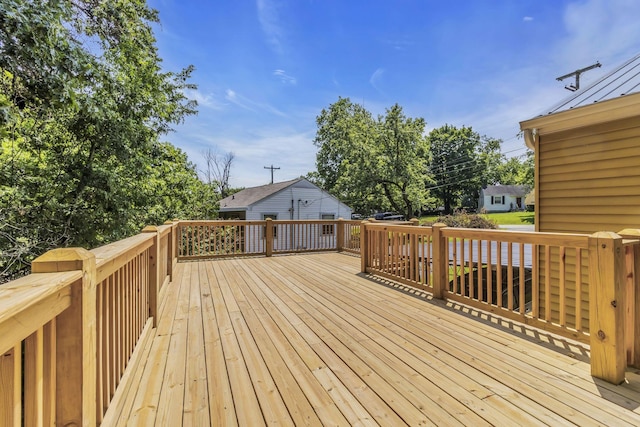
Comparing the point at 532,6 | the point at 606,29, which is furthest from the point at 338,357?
the point at 606,29

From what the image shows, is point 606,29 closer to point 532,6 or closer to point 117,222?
point 532,6

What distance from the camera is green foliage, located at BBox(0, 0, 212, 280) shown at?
4184 mm

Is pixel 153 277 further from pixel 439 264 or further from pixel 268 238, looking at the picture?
pixel 268 238

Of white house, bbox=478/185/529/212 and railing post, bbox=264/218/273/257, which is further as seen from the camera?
white house, bbox=478/185/529/212

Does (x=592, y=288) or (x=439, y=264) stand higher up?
(x=592, y=288)

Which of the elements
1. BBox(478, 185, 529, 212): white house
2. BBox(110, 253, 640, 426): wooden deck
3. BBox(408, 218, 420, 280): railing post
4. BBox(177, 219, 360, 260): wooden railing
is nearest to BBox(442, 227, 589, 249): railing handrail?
BBox(408, 218, 420, 280): railing post

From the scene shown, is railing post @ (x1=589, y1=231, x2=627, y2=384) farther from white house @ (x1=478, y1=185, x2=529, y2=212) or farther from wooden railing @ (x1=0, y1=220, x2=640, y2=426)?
white house @ (x1=478, y1=185, x2=529, y2=212)

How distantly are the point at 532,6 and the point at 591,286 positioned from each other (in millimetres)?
8420

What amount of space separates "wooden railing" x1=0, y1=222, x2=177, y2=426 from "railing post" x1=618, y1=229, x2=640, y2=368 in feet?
10.4

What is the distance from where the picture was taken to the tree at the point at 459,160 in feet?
121

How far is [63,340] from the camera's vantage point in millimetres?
1083

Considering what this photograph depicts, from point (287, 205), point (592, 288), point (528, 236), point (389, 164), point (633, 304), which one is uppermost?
point (389, 164)

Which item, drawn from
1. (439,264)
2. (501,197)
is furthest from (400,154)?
(501,197)

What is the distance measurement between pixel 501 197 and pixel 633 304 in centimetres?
4414
